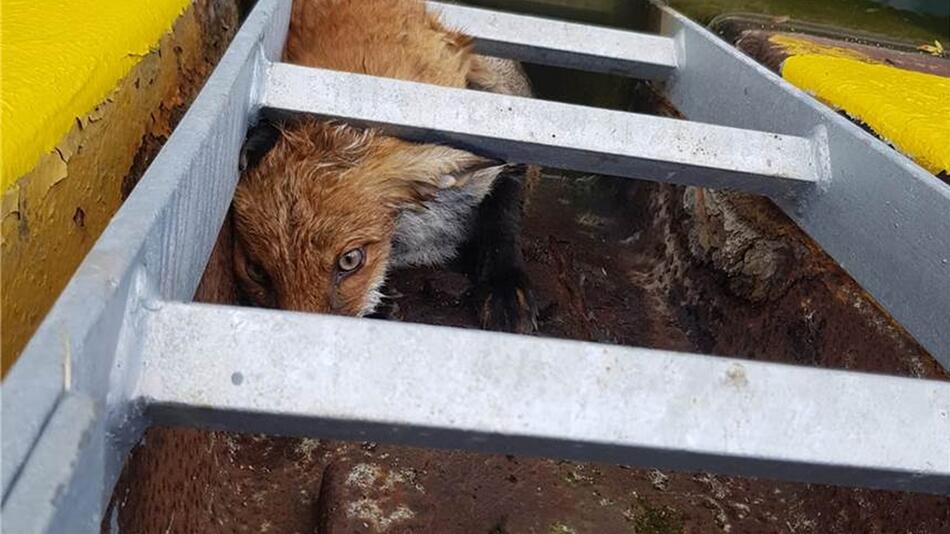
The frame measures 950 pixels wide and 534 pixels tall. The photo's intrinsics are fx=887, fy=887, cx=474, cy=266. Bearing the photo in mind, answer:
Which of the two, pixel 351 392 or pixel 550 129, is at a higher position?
pixel 351 392

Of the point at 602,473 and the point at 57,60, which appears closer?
the point at 57,60

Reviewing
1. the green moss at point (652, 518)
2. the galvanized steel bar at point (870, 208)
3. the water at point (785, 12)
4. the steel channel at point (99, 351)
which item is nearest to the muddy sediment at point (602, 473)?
the green moss at point (652, 518)

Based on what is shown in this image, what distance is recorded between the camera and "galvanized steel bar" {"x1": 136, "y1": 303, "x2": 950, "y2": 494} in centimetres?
83

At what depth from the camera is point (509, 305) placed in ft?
8.50

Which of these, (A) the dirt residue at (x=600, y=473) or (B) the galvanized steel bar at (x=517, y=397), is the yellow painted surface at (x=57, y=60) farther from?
(A) the dirt residue at (x=600, y=473)

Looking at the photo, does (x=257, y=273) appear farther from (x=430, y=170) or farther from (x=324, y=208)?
(x=430, y=170)

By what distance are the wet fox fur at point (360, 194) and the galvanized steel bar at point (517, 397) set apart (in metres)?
1.19

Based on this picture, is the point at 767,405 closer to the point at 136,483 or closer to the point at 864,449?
the point at 864,449

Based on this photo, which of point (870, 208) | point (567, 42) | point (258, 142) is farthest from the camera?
point (567, 42)

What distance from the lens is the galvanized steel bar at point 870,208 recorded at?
4.52 feet

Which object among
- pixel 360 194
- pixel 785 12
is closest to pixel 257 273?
pixel 360 194

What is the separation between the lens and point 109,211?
53.8 inches

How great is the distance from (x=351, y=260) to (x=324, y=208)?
0.54 ft


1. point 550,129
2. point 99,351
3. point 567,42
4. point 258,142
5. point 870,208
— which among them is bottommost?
point 258,142
